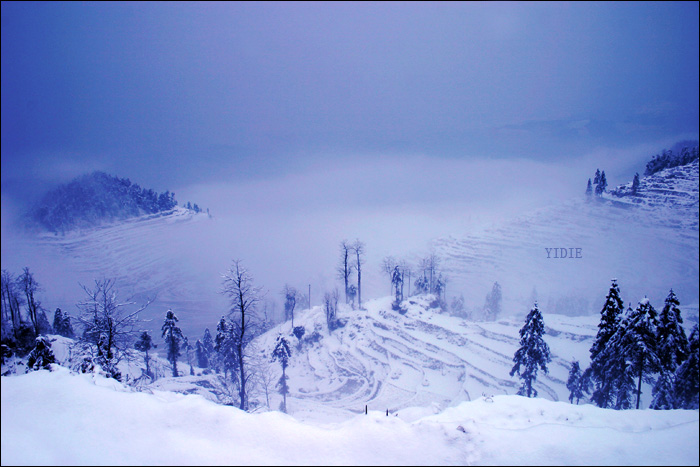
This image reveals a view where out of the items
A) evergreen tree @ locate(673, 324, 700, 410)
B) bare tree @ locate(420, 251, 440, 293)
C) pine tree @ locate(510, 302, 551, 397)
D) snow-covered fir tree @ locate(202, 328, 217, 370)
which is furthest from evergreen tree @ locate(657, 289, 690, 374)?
snow-covered fir tree @ locate(202, 328, 217, 370)

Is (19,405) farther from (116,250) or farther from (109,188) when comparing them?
(109,188)

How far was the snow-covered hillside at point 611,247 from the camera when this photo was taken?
2166 centimetres

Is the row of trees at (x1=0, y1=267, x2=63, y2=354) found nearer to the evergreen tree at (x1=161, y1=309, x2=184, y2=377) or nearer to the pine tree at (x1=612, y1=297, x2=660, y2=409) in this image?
the evergreen tree at (x1=161, y1=309, x2=184, y2=377)

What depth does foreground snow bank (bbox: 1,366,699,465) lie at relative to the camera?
4.55 meters

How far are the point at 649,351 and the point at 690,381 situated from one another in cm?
141

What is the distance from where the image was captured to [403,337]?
2856 cm

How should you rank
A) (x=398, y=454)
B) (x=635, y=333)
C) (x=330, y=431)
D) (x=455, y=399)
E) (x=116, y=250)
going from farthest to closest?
1. (x=116, y=250)
2. (x=455, y=399)
3. (x=635, y=333)
4. (x=330, y=431)
5. (x=398, y=454)

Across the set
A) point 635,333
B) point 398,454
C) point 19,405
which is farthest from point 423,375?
point 19,405

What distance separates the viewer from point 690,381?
10.8 metres

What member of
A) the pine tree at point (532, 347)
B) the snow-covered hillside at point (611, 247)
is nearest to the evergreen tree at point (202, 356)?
the pine tree at point (532, 347)

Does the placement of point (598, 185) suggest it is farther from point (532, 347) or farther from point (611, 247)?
point (532, 347)

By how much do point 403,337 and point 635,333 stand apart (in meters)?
19.4

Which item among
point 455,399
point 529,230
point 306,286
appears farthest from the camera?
point 306,286

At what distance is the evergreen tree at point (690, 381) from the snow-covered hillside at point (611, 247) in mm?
10269
